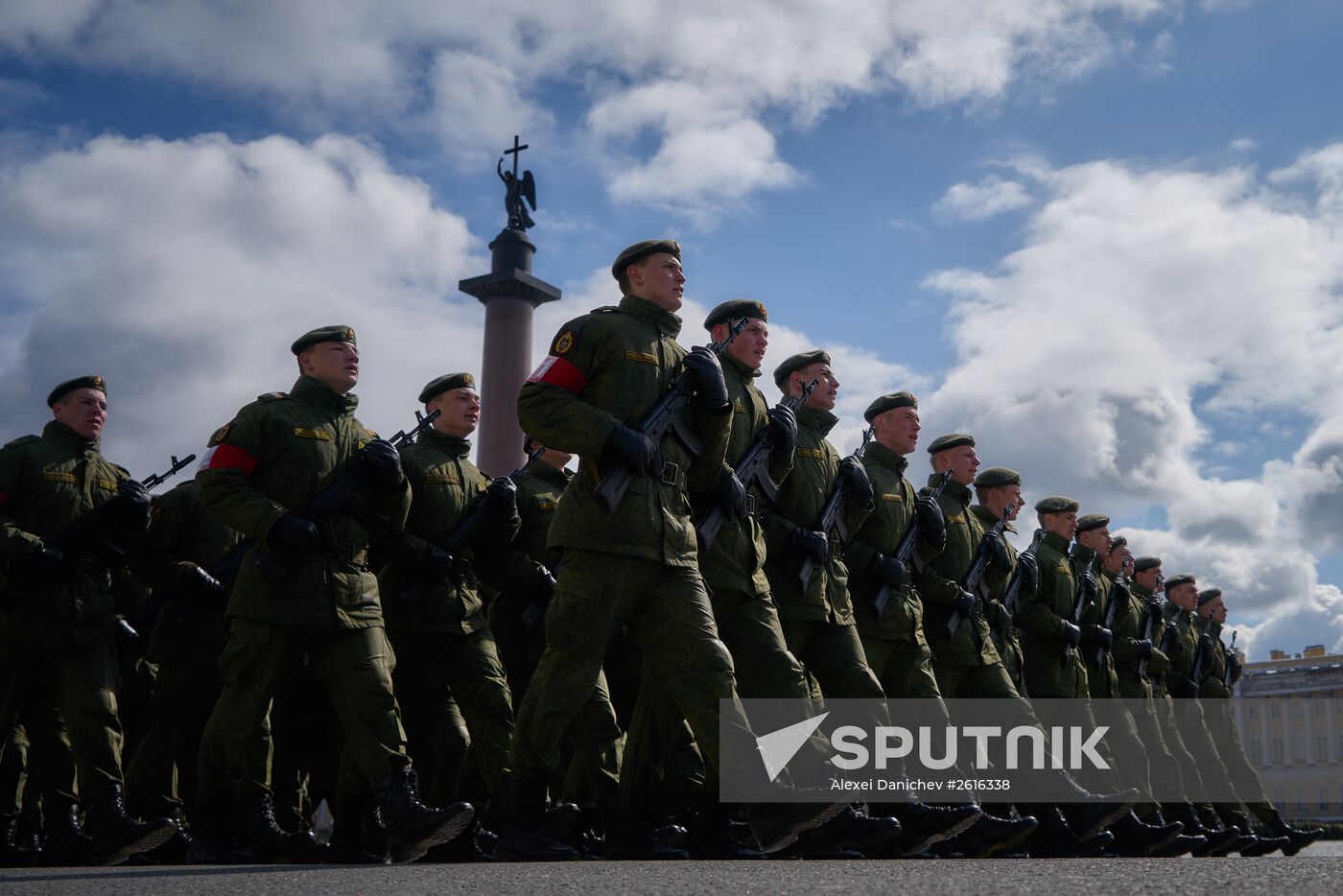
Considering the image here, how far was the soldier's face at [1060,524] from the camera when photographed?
38.9 feet

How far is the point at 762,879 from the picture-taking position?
395cm

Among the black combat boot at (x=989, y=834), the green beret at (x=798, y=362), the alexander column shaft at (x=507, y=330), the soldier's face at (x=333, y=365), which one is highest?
the alexander column shaft at (x=507, y=330)

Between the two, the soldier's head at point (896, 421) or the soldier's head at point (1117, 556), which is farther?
the soldier's head at point (1117, 556)

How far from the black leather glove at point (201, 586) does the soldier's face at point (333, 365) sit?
67.0 inches

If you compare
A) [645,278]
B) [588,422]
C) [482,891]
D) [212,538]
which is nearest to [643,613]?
[588,422]

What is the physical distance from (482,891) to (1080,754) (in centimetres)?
694

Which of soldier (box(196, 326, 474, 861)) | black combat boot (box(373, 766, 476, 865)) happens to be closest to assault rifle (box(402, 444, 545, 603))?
soldier (box(196, 326, 474, 861))

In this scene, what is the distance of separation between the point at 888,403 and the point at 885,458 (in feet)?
1.41

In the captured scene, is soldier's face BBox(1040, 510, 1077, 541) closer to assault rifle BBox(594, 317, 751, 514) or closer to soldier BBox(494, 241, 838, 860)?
assault rifle BBox(594, 317, 751, 514)

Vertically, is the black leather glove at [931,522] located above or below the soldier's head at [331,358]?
below

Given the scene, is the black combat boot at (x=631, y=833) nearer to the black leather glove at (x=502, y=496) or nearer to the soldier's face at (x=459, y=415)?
the black leather glove at (x=502, y=496)

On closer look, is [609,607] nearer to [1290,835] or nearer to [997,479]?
[997,479]

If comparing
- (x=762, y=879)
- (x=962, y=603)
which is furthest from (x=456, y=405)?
(x=762, y=879)

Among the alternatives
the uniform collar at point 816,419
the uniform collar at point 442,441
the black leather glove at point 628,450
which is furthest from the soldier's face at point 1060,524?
the black leather glove at point 628,450
